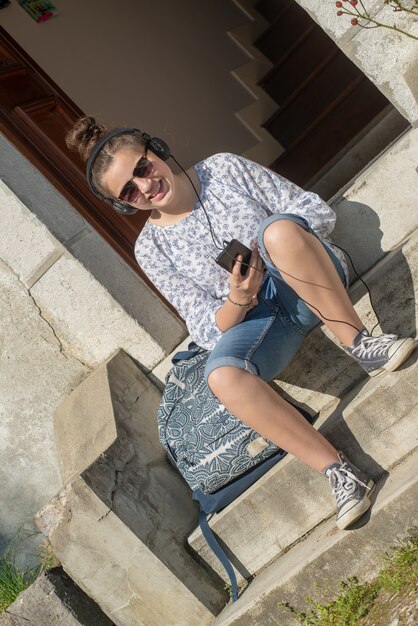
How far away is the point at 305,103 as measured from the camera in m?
5.72

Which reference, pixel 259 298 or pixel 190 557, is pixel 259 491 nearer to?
pixel 190 557

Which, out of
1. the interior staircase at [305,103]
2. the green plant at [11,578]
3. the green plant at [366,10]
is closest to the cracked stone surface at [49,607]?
the green plant at [11,578]

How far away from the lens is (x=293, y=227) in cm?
262

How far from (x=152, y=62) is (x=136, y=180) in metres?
3.01

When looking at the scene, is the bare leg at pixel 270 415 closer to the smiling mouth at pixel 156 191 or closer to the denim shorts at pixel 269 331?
the denim shorts at pixel 269 331

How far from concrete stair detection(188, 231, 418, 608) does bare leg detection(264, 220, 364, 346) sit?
0.79 feet

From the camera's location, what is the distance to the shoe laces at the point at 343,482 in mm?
2635

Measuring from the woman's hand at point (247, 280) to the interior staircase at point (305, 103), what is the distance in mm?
2064

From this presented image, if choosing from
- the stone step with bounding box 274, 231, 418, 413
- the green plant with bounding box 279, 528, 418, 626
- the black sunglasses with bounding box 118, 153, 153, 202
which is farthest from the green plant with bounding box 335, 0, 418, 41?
the green plant with bounding box 279, 528, 418, 626

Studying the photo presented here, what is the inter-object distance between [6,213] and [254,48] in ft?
11.9

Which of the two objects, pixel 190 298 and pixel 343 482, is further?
pixel 190 298

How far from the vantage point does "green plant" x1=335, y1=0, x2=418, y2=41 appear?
9.87 feet

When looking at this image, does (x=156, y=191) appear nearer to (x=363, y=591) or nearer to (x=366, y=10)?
(x=366, y=10)

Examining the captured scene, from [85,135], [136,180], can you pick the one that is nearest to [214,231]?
[136,180]
